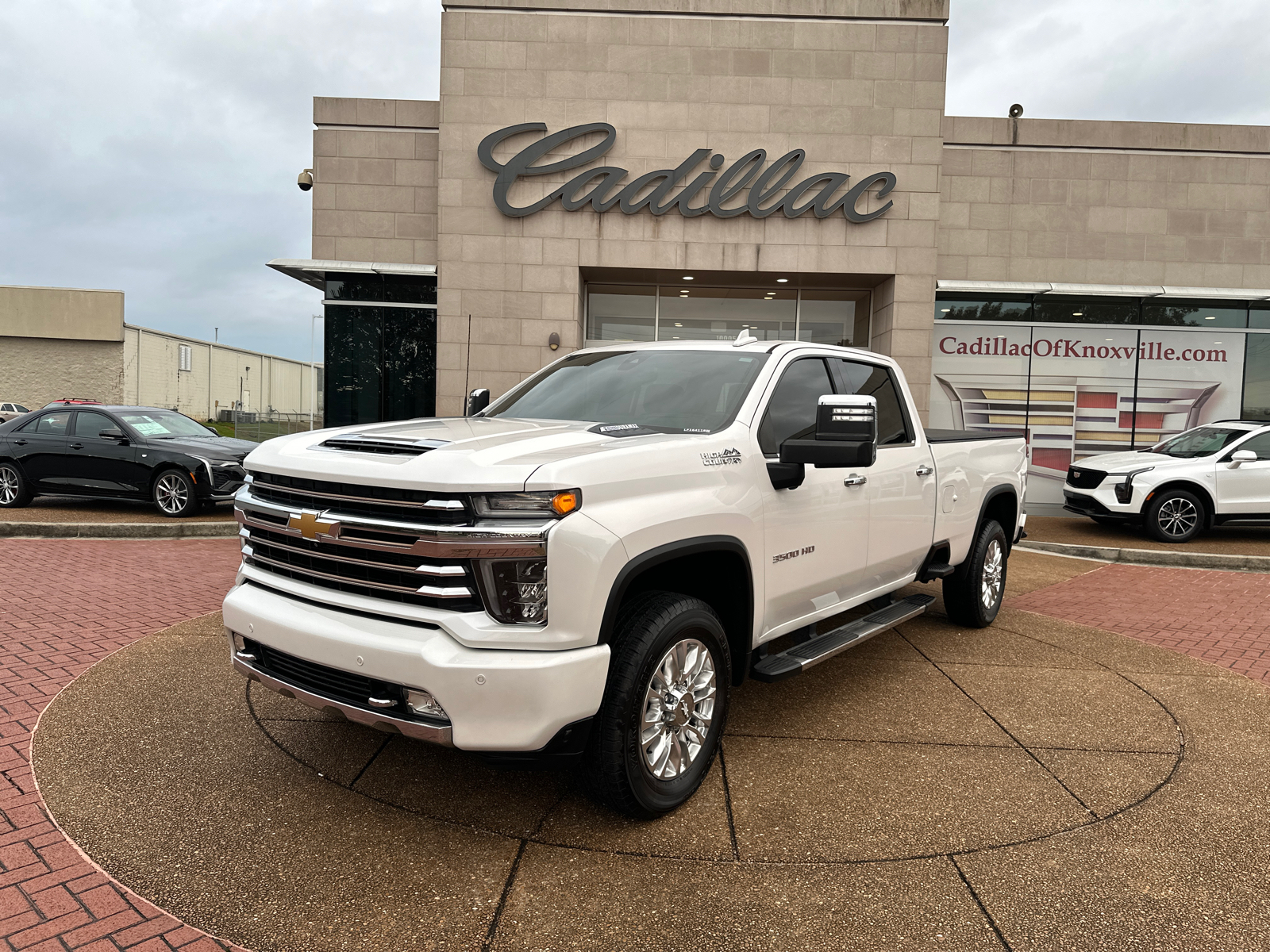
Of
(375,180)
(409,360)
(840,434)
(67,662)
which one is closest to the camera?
(840,434)

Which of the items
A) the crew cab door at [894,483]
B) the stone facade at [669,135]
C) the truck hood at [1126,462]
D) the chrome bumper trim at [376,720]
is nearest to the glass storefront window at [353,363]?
the stone facade at [669,135]

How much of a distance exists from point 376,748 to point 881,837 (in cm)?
227

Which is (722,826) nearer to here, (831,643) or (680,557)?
(680,557)

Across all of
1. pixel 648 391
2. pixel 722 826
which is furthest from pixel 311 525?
pixel 722 826

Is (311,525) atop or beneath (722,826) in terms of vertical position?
atop

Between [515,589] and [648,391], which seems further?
[648,391]

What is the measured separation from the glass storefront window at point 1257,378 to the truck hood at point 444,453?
16171mm

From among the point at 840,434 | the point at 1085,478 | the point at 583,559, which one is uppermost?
the point at 840,434

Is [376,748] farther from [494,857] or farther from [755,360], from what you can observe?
[755,360]

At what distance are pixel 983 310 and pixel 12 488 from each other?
1609cm

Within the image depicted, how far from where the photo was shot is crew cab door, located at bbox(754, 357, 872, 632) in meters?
3.73

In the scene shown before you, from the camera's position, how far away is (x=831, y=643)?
13.6 ft

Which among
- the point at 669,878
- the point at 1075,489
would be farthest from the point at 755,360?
the point at 1075,489

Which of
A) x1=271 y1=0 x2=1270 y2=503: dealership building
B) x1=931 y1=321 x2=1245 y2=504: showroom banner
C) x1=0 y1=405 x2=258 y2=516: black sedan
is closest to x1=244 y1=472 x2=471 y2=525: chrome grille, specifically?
x1=0 y1=405 x2=258 y2=516: black sedan
